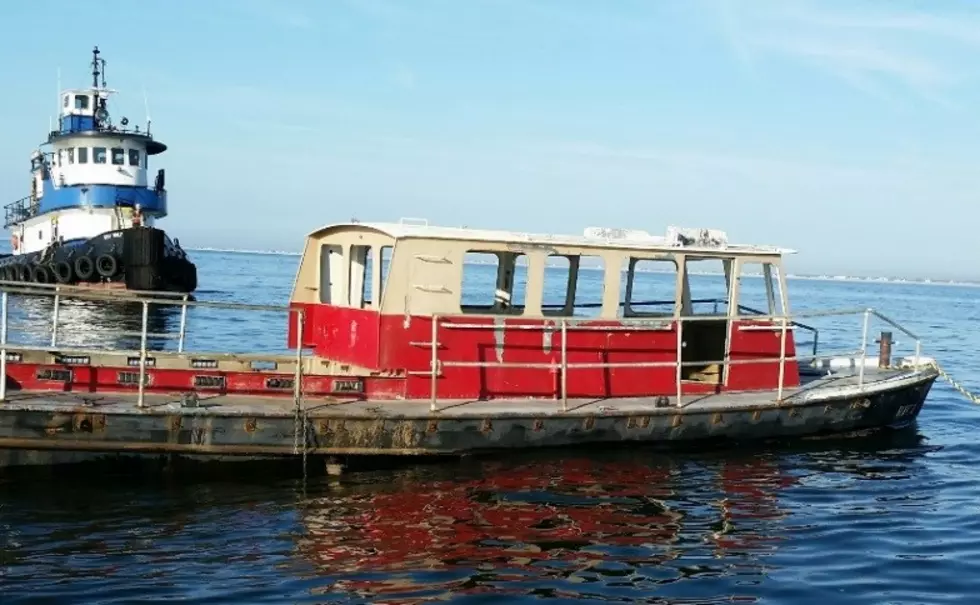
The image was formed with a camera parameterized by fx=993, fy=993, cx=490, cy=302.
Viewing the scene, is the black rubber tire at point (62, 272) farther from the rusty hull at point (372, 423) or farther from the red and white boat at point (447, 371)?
the rusty hull at point (372, 423)

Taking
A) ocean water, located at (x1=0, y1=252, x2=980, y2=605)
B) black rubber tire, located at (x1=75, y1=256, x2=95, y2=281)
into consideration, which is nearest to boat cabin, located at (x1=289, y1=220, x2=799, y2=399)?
ocean water, located at (x1=0, y1=252, x2=980, y2=605)

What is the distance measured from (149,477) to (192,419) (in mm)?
829

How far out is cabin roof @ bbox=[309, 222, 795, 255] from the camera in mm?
12336

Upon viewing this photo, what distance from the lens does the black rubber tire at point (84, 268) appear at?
37406mm

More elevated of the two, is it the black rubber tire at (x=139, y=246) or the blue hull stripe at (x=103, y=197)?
the blue hull stripe at (x=103, y=197)

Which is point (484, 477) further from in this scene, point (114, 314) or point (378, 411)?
point (114, 314)

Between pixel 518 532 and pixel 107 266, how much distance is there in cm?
3121

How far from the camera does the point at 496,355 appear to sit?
1257 centimetres

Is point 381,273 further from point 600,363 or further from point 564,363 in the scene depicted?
point 600,363

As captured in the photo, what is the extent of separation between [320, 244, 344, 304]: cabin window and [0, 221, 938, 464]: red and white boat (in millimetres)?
29

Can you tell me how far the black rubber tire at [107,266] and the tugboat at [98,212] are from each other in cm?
4

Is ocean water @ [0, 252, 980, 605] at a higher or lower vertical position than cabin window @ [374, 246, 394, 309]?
lower

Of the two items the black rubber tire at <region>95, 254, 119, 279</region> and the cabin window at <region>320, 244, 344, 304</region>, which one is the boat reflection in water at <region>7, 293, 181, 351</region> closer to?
the black rubber tire at <region>95, 254, 119, 279</region>

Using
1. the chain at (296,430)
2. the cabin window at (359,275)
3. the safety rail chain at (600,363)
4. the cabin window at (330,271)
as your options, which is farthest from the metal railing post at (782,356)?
the chain at (296,430)
